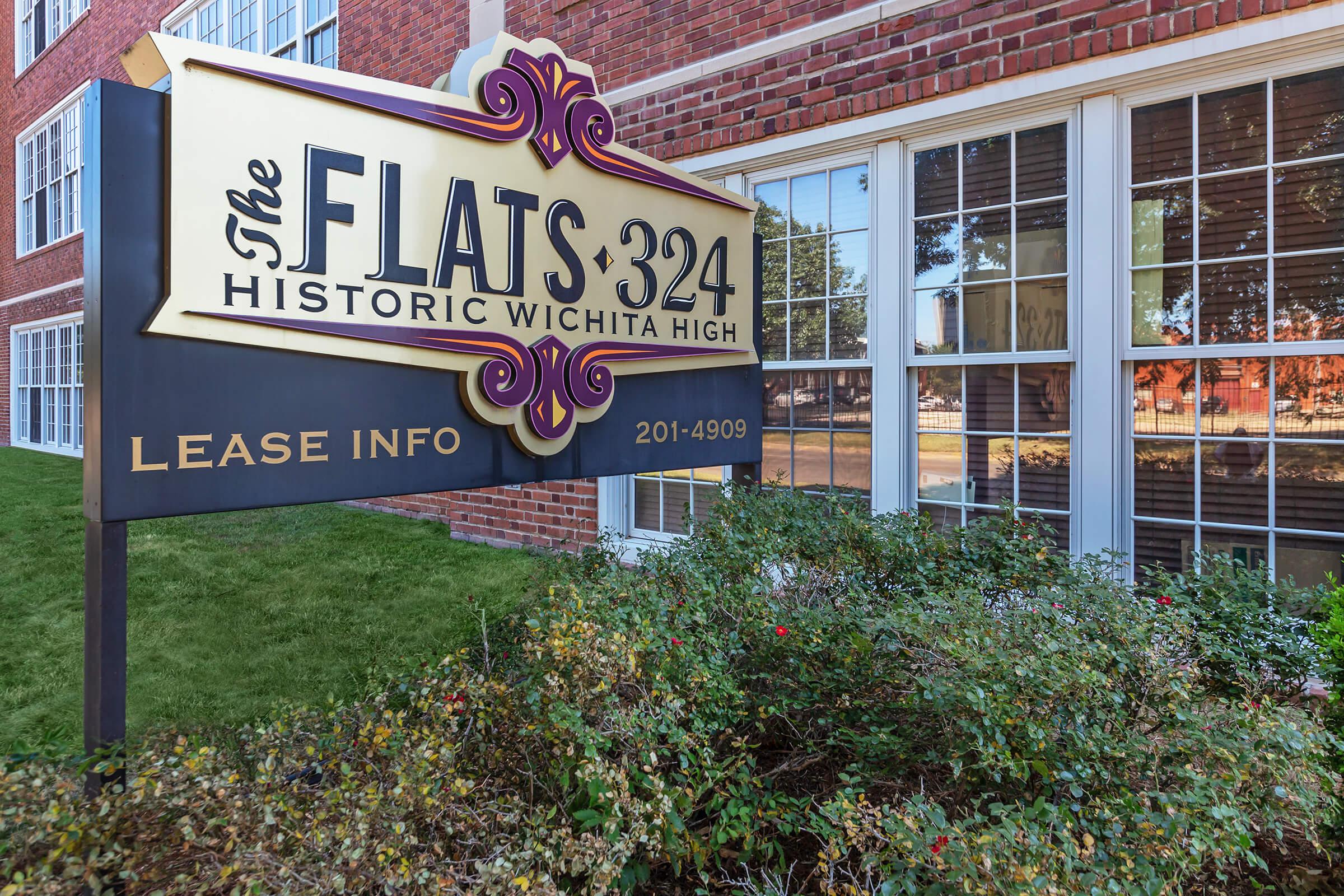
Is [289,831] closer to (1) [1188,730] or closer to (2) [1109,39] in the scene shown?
(1) [1188,730]

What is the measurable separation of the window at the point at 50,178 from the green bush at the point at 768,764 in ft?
50.9

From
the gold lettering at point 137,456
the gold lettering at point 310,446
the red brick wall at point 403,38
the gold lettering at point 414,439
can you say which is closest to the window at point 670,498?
the gold lettering at point 414,439

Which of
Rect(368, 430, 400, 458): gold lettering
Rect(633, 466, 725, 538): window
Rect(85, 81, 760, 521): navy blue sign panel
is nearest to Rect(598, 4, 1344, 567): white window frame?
Rect(633, 466, 725, 538): window

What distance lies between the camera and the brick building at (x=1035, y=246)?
3598 millimetres

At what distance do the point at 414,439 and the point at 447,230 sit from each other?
762 mm

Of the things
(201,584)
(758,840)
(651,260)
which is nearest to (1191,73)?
(651,260)

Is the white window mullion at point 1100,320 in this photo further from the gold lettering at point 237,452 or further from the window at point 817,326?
the gold lettering at point 237,452

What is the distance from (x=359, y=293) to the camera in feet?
8.22

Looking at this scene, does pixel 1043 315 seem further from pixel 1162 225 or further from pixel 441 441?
pixel 441 441

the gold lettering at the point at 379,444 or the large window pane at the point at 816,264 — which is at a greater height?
the large window pane at the point at 816,264

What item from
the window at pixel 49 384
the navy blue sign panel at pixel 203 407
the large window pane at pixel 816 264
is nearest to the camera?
the navy blue sign panel at pixel 203 407

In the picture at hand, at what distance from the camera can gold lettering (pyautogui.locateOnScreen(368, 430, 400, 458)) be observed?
255 cm

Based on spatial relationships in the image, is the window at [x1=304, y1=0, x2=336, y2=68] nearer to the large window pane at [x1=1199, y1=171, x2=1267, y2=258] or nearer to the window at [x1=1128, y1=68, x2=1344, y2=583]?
the window at [x1=1128, y1=68, x2=1344, y2=583]

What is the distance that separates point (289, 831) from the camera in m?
1.74
